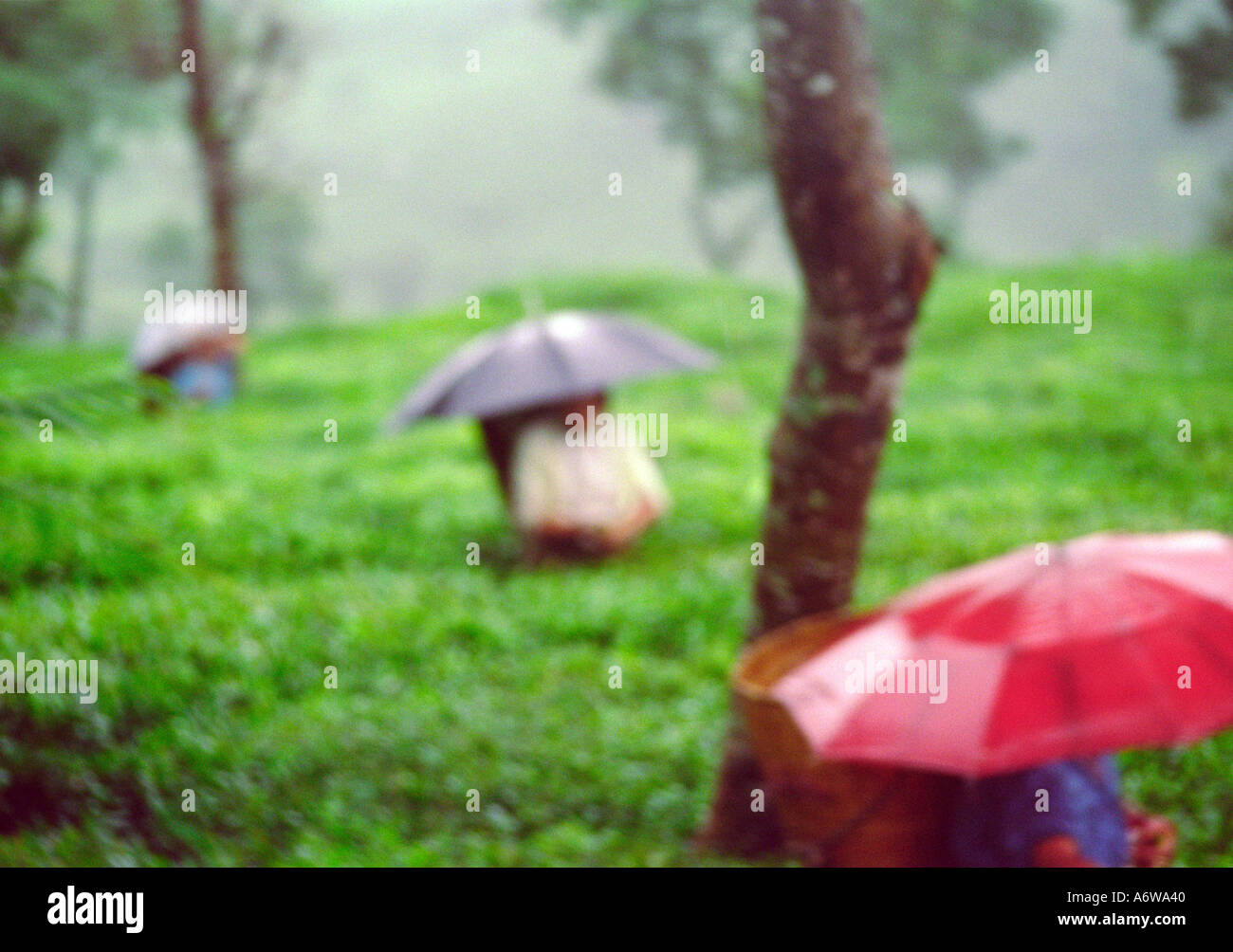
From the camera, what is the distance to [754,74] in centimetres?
2088

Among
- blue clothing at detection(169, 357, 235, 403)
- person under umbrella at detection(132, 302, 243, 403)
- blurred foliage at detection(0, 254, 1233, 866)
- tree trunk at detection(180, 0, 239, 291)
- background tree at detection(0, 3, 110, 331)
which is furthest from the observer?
tree trunk at detection(180, 0, 239, 291)

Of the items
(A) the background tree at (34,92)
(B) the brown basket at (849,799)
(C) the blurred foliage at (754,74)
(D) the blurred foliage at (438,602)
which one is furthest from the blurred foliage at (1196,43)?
(A) the background tree at (34,92)

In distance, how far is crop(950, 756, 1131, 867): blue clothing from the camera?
298cm

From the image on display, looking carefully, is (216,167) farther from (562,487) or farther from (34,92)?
(562,487)

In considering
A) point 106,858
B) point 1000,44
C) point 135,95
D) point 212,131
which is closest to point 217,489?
point 106,858

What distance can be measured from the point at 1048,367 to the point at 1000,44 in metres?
13.2

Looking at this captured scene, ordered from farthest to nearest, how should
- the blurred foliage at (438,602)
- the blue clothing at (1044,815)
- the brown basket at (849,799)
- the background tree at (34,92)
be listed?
the background tree at (34,92)
the blurred foliage at (438,602)
the brown basket at (849,799)
the blue clothing at (1044,815)

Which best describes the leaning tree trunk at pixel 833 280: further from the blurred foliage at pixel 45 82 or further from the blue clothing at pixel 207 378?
the blue clothing at pixel 207 378

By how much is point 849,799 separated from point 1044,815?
51cm

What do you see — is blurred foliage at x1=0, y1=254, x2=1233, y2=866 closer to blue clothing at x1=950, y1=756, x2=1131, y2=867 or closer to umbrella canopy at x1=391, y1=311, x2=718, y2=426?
blue clothing at x1=950, y1=756, x2=1131, y2=867

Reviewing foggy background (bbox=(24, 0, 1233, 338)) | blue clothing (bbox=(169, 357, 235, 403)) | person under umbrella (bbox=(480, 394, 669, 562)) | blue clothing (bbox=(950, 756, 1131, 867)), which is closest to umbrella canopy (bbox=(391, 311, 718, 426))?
person under umbrella (bbox=(480, 394, 669, 562))

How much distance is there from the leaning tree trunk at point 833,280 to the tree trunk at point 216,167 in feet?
37.0

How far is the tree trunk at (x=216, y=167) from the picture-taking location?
13.6 m

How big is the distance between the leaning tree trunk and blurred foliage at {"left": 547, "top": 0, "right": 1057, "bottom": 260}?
17.0 m
